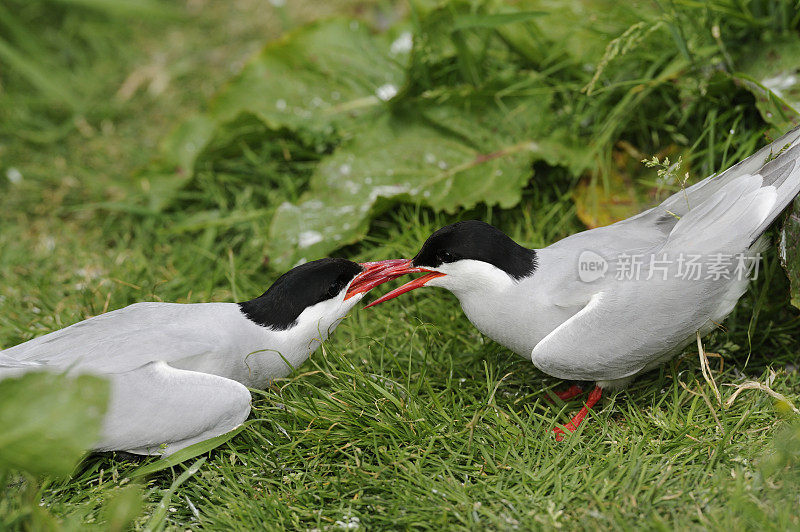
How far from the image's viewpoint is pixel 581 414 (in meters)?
2.64

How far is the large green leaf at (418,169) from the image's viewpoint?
138 inches

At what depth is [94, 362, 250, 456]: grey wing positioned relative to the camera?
235 centimetres

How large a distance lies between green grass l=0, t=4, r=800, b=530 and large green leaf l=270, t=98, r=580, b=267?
0.14m

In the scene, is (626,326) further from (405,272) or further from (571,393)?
(405,272)

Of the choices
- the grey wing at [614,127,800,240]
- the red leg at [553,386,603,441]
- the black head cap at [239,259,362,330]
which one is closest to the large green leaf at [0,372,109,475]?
the black head cap at [239,259,362,330]

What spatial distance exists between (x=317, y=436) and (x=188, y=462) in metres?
0.46

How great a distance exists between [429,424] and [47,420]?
1208 millimetres

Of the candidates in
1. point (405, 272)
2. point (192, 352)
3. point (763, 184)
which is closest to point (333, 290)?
point (405, 272)

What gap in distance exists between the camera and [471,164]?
3.64 metres

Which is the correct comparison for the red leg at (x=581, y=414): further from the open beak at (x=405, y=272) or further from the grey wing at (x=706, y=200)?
the open beak at (x=405, y=272)

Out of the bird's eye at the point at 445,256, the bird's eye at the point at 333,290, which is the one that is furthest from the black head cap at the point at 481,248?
the bird's eye at the point at 333,290

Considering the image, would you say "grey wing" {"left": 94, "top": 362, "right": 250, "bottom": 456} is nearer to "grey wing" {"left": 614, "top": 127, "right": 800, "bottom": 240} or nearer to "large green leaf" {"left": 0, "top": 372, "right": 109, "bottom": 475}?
"large green leaf" {"left": 0, "top": 372, "right": 109, "bottom": 475}

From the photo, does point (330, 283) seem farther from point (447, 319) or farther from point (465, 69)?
point (465, 69)

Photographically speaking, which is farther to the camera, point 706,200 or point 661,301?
point 706,200
